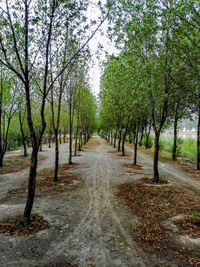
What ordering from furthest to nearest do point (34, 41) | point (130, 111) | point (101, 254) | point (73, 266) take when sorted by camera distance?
1. point (130, 111)
2. point (34, 41)
3. point (101, 254)
4. point (73, 266)

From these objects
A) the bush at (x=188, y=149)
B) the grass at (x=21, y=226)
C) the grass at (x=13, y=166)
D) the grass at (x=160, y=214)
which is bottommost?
the grass at (x=13, y=166)

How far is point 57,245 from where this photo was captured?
5332mm

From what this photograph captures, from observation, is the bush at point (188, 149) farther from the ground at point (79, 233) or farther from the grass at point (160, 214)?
the grass at point (160, 214)

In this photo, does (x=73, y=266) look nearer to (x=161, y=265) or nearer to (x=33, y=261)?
(x=33, y=261)

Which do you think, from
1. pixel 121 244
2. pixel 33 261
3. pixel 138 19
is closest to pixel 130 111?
pixel 138 19

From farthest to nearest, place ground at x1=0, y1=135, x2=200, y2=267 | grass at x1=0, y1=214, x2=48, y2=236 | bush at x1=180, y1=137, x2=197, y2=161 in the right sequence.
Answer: bush at x1=180, y1=137, x2=197, y2=161
grass at x1=0, y1=214, x2=48, y2=236
ground at x1=0, y1=135, x2=200, y2=267

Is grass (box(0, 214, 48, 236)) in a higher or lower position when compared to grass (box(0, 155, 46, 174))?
higher

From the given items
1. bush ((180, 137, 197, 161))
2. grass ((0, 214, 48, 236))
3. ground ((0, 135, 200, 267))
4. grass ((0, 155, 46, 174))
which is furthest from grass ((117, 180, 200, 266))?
bush ((180, 137, 197, 161))

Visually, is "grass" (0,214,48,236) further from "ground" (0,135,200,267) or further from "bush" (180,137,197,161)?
"bush" (180,137,197,161)

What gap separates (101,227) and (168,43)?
8.76 metres

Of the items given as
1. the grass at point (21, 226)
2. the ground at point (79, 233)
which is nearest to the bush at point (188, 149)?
the ground at point (79, 233)

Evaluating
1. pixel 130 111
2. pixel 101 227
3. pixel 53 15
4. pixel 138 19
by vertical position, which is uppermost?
pixel 138 19

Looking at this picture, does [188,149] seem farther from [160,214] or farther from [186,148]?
[160,214]

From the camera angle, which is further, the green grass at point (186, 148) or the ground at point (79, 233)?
the green grass at point (186, 148)
